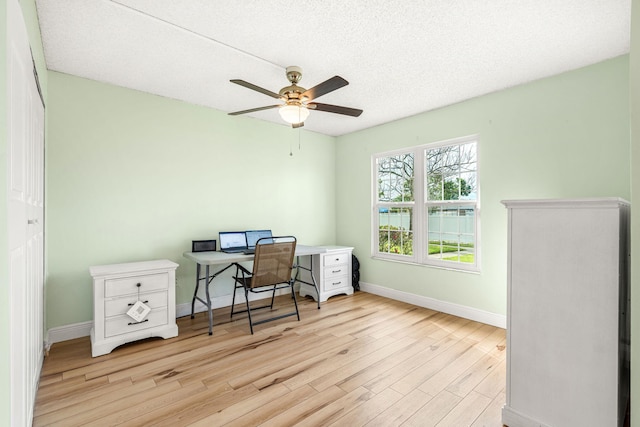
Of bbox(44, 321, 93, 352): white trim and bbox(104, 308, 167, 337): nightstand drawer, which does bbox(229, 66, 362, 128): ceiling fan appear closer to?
bbox(104, 308, 167, 337): nightstand drawer

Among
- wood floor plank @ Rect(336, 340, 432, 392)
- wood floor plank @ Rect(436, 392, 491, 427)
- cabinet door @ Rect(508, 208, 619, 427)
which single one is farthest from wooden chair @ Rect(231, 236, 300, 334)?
cabinet door @ Rect(508, 208, 619, 427)

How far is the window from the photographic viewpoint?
142 inches

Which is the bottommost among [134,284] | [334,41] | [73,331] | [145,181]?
[73,331]

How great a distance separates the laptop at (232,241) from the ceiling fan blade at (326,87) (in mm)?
1959

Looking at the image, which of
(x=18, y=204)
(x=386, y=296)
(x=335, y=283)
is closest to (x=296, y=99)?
(x=18, y=204)

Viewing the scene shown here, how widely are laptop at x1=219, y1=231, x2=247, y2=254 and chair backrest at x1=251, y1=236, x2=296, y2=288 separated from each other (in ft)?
1.79

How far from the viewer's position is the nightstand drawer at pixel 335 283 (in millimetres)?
4246

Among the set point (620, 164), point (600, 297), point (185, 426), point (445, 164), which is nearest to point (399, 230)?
point (445, 164)

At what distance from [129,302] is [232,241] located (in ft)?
4.09

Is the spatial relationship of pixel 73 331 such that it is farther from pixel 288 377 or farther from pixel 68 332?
pixel 288 377

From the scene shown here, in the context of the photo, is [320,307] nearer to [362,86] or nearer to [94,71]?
[362,86]

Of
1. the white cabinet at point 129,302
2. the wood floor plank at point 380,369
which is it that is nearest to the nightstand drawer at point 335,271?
the wood floor plank at point 380,369

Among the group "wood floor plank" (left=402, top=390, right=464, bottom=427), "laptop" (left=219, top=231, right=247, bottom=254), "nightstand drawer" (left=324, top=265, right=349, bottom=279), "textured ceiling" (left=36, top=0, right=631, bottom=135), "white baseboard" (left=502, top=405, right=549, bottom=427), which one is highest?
"textured ceiling" (left=36, top=0, right=631, bottom=135)

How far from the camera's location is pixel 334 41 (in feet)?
7.68
